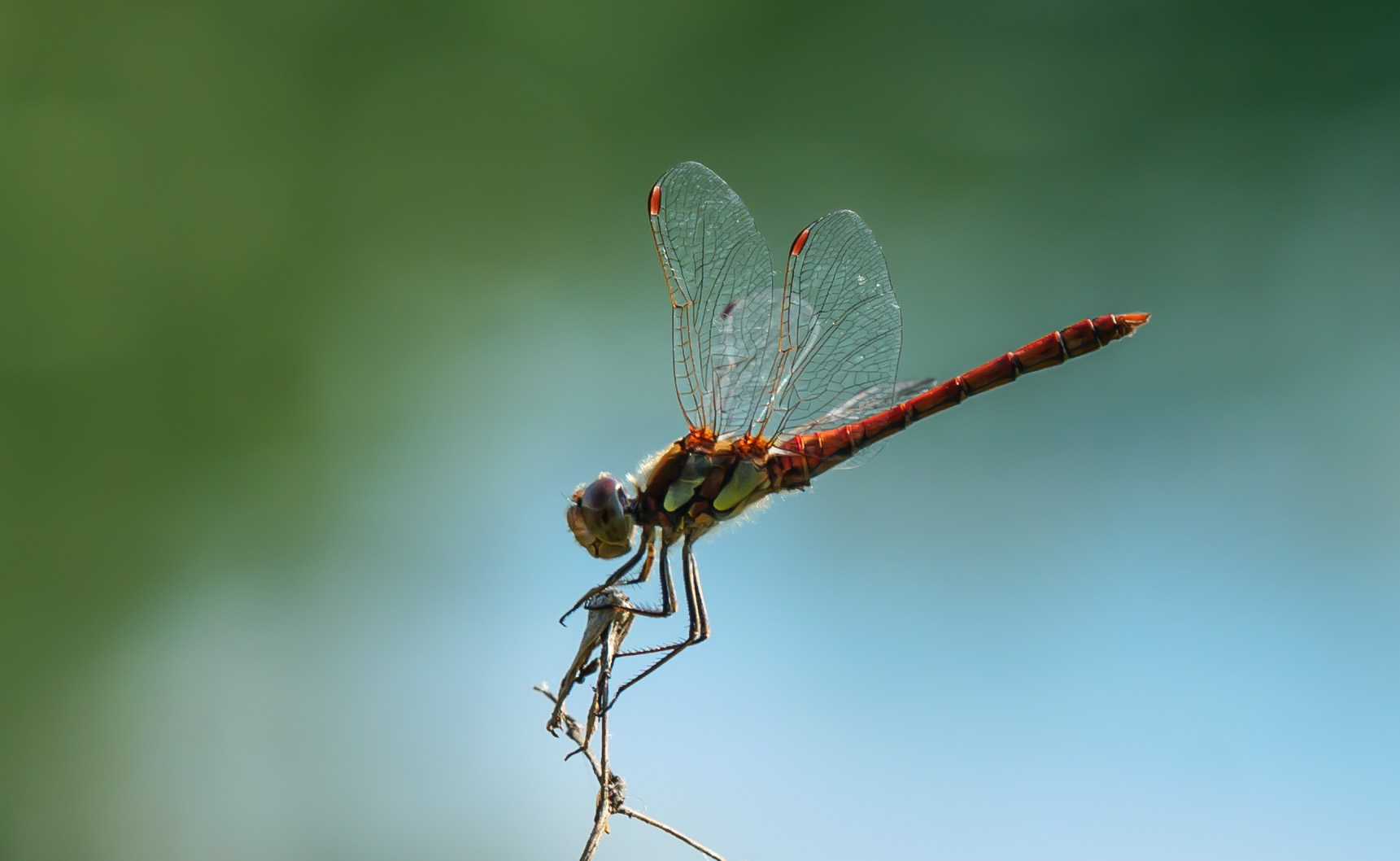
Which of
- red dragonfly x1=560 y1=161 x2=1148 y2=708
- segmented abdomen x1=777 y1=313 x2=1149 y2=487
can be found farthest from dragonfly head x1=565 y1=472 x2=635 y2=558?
segmented abdomen x1=777 y1=313 x2=1149 y2=487

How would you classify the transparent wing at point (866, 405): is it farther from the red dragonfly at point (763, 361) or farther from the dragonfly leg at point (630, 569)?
the dragonfly leg at point (630, 569)

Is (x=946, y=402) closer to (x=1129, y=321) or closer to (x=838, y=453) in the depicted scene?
(x=838, y=453)

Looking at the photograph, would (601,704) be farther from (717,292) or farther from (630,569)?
(717,292)

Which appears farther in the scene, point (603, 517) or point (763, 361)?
point (763, 361)

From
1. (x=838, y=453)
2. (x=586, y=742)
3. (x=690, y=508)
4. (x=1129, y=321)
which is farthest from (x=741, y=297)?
(x=586, y=742)

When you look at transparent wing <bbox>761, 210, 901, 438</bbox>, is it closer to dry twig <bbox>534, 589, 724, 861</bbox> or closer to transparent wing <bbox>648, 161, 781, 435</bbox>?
transparent wing <bbox>648, 161, 781, 435</bbox>

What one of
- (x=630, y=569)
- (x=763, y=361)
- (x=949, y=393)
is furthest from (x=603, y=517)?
(x=949, y=393)
